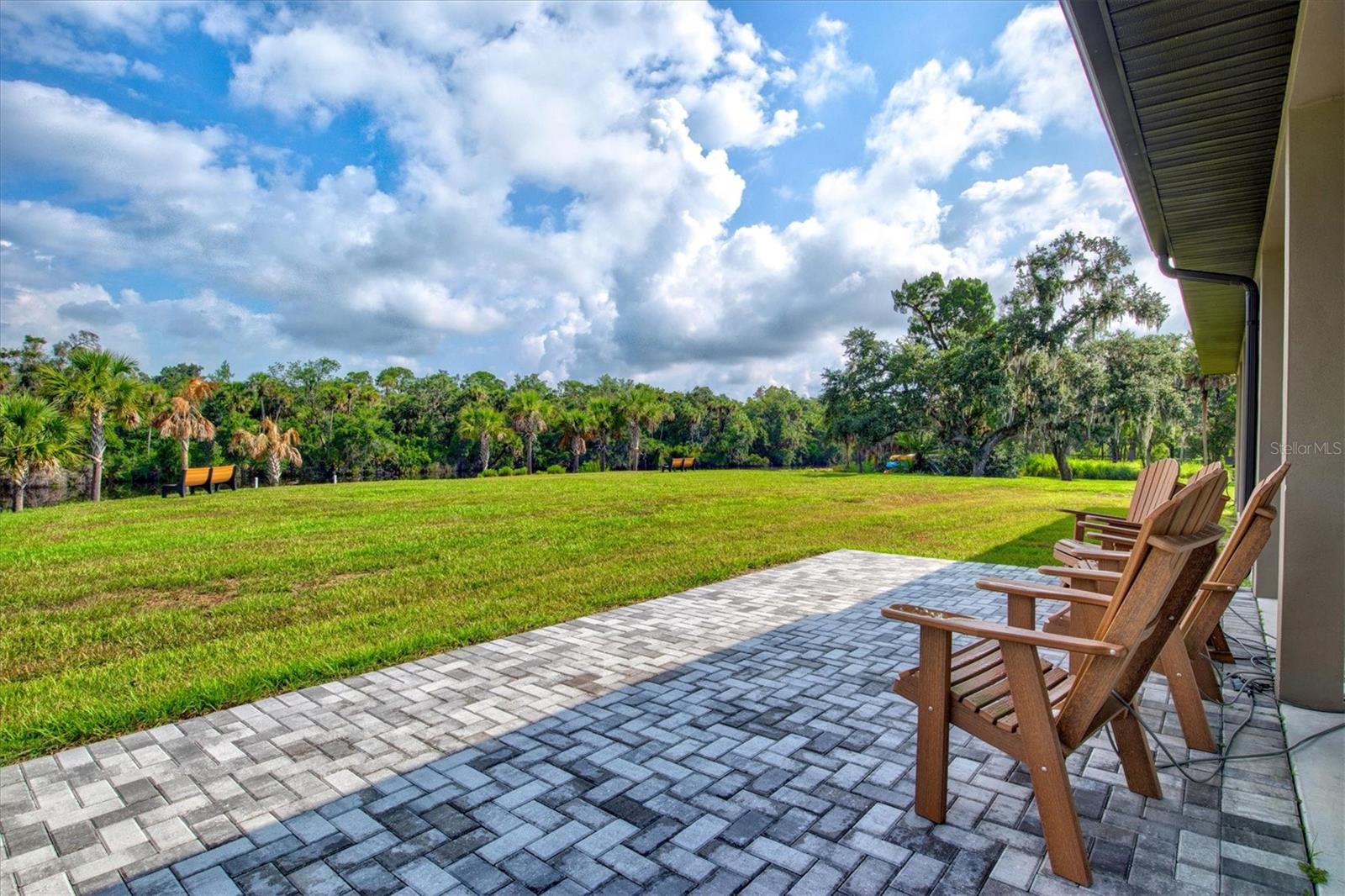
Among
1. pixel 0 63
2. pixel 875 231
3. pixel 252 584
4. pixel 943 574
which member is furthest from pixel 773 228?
pixel 0 63

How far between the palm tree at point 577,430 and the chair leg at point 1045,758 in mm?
34262

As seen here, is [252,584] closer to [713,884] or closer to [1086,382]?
[713,884]

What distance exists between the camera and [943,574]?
6188 mm

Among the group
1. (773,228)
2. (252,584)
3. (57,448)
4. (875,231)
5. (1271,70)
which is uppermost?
(773,228)

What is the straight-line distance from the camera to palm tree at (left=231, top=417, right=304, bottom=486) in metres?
26.1

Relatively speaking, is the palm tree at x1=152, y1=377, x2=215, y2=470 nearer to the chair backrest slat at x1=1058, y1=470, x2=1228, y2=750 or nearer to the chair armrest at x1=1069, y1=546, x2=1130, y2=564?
the chair armrest at x1=1069, y1=546, x2=1130, y2=564

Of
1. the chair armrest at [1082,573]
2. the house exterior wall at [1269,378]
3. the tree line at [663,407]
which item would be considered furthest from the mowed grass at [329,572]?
the tree line at [663,407]

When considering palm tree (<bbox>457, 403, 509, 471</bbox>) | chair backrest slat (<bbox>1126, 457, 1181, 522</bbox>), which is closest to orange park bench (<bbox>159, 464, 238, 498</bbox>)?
palm tree (<bbox>457, 403, 509, 471</bbox>)

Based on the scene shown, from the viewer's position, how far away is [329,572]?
6.71 meters

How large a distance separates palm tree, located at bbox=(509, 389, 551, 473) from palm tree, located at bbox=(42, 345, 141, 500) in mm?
17130

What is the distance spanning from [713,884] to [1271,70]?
4.03 meters

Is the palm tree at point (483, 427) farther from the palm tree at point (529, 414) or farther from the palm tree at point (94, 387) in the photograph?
the palm tree at point (94, 387)

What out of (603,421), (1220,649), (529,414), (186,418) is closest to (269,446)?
(186,418)

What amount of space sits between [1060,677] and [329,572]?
6692 millimetres
